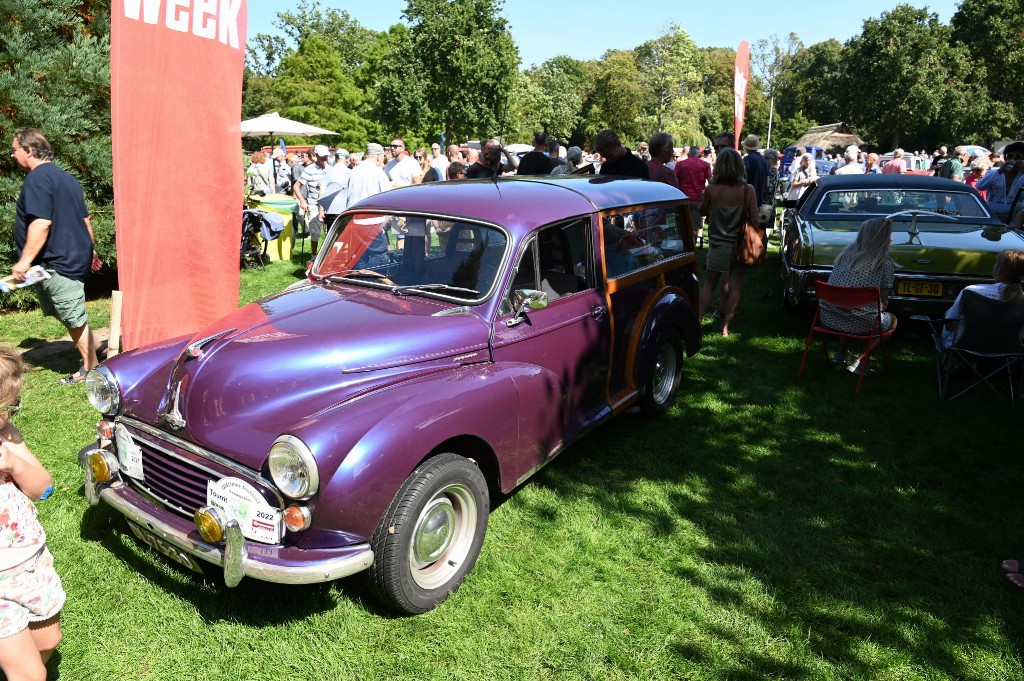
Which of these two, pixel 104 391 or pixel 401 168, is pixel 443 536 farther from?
pixel 401 168

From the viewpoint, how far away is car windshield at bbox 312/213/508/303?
397 centimetres

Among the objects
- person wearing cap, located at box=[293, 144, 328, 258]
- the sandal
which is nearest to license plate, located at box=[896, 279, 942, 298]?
the sandal

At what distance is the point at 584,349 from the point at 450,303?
1014 mm

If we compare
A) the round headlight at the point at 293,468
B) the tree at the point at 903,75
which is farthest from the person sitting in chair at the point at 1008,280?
the tree at the point at 903,75

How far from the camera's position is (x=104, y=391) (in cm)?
357

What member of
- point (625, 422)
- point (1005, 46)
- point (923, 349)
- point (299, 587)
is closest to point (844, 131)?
point (1005, 46)

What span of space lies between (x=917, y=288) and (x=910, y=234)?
0.79 metres

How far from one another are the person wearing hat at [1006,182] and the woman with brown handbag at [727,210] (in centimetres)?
560

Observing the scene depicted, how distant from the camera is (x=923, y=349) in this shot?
740cm

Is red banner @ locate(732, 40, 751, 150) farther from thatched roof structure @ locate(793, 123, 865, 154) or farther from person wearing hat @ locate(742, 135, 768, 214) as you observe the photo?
thatched roof structure @ locate(793, 123, 865, 154)

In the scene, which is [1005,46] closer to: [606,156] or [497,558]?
[606,156]

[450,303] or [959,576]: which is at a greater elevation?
[450,303]

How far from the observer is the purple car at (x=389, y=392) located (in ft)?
9.40

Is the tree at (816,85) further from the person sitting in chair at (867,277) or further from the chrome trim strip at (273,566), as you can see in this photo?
the chrome trim strip at (273,566)
